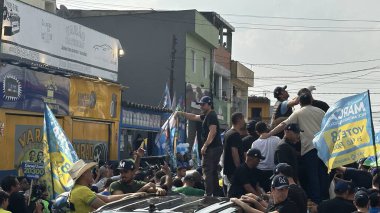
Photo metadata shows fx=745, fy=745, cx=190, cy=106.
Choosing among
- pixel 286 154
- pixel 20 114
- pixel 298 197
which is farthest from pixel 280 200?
pixel 20 114

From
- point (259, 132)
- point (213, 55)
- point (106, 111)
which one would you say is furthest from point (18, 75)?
point (213, 55)

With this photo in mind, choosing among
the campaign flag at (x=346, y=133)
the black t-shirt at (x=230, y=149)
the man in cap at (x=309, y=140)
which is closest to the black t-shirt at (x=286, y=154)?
the campaign flag at (x=346, y=133)

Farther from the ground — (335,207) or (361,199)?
(361,199)

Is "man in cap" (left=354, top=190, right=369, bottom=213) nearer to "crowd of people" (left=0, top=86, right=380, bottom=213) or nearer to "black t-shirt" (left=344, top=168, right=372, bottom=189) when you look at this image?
"crowd of people" (left=0, top=86, right=380, bottom=213)

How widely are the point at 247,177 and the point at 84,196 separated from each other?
2235mm

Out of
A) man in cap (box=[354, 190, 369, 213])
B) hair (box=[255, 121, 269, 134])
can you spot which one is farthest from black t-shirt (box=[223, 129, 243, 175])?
man in cap (box=[354, 190, 369, 213])

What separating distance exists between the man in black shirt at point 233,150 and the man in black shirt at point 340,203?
5.85 feet

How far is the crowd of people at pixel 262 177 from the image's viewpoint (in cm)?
769

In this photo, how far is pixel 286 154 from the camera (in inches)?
350

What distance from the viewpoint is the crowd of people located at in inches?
303

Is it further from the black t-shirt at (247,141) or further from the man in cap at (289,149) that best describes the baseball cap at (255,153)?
the black t-shirt at (247,141)

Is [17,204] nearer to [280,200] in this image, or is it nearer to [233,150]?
[233,150]

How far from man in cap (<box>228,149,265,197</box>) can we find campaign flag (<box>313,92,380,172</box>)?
2.46 feet

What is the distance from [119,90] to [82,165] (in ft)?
60.3
